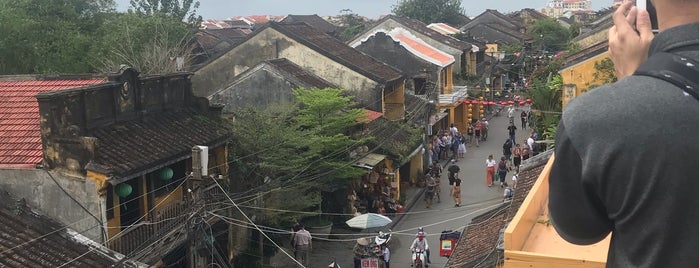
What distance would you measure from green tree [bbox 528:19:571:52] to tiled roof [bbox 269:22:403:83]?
28.9m

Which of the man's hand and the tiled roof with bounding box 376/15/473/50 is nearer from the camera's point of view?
the man's hand

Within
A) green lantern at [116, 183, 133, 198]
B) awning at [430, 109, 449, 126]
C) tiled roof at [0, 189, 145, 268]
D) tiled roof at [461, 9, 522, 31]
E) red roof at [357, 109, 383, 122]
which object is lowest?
awning at [430, 109, 449, 126]

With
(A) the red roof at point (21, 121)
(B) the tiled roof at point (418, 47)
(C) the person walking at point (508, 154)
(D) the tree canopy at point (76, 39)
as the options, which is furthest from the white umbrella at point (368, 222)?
(B) the tiled roof at point (418, 47)

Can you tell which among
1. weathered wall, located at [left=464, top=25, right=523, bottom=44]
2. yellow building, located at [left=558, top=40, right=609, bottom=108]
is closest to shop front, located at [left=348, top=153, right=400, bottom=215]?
yellow building, located at [left=558, top=40, right=609, bottom=108]

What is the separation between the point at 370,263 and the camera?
17391mm

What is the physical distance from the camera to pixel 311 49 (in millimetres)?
27969

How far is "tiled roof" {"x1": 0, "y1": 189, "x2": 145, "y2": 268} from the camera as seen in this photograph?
11.2 meters

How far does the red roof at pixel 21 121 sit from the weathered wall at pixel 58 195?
23 centimetres

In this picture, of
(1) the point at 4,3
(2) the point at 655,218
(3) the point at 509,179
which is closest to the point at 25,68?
(1) the point at 4,3

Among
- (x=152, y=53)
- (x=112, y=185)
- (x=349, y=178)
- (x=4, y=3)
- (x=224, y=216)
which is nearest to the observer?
(x=112, y=185)

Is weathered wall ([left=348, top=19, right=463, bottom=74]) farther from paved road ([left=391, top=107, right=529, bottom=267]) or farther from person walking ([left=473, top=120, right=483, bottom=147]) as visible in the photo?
paved road ([left=391, top=107, right=529, bottom=267])

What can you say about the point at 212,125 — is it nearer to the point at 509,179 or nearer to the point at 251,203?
the point at 251,203

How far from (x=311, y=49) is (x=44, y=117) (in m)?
16.0

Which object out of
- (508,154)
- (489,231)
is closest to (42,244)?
(489,231)
